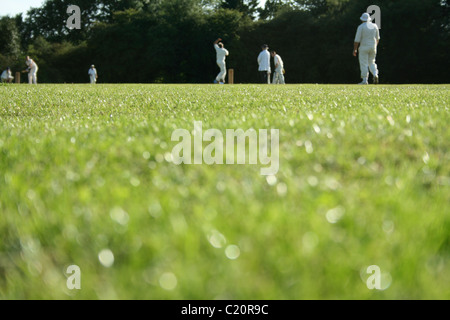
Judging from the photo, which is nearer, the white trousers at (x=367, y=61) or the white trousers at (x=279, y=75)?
the white trousers at (x=367, y=61)

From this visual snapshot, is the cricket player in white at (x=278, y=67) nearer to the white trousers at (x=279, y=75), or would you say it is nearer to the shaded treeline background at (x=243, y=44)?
the white trousers at (x=279, y=75)

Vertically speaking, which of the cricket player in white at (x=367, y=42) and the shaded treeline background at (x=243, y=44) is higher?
the shaded treeline background at (x=243, y=44)

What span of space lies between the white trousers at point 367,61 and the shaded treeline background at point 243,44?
29.1m

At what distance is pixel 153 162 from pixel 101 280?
1848 mm

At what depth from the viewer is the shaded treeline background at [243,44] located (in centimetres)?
4803

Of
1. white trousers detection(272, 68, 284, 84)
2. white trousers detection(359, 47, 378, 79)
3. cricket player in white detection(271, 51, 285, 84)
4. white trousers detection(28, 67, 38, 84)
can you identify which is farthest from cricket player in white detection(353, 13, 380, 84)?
white trousers detection(28, 67, 38, 84)

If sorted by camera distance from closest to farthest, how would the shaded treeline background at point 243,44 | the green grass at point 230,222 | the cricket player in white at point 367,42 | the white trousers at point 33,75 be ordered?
the green grass at point 230,222, the cricket player in white at point 367,42, the white trousers at point 33,75, the shaded treeline background at point 243,44

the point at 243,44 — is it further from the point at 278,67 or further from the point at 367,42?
the point at 367,42

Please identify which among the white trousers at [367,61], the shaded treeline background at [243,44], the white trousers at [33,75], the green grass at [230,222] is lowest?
the green grass at [230,222]

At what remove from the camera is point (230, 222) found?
2213 mm

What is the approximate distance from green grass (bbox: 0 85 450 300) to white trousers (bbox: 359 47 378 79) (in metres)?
17.4

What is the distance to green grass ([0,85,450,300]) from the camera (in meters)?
1.77

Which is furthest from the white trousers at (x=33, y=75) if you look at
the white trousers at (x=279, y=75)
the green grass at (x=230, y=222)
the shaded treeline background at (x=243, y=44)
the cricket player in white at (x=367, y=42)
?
the green grass at (x=230, y=222)

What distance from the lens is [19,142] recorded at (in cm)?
454
